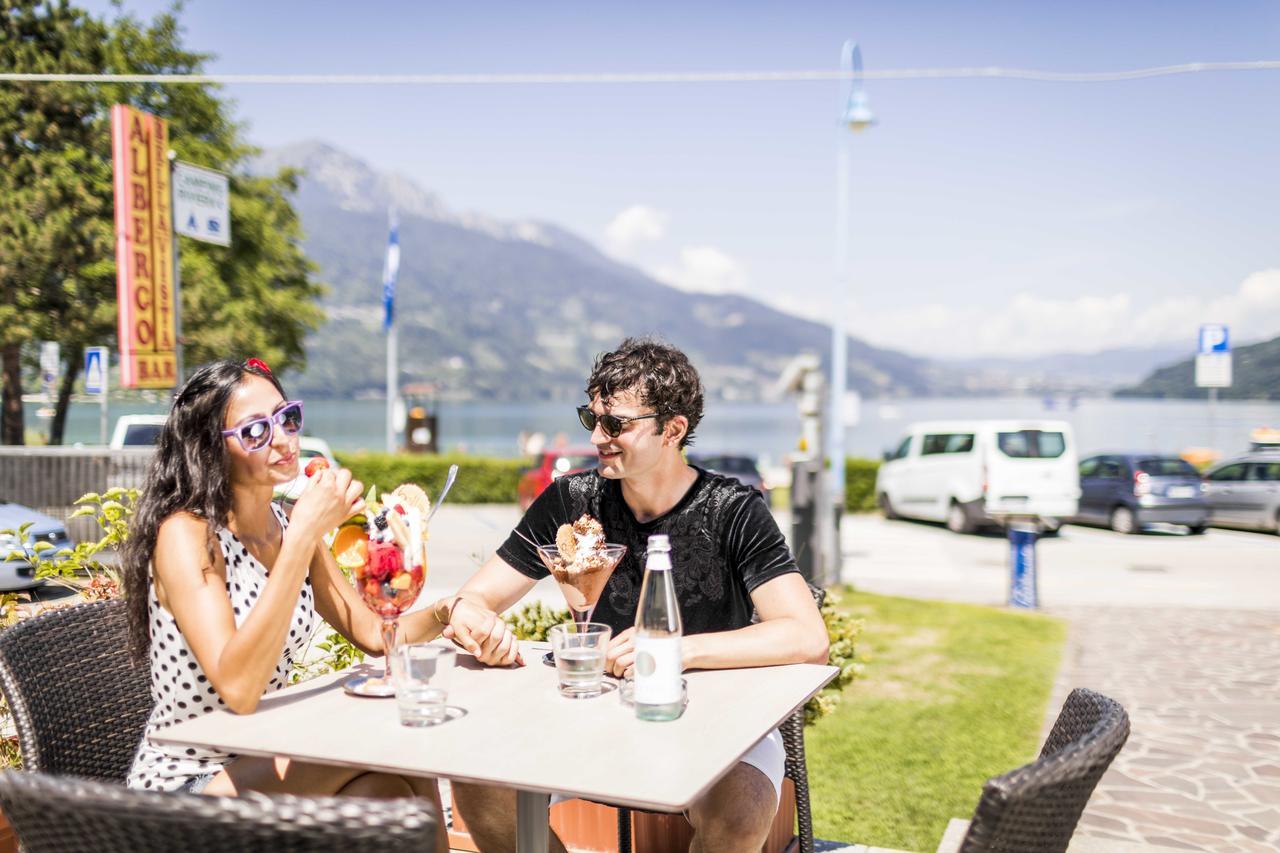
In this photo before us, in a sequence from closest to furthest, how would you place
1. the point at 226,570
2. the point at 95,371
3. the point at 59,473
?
the point at 226,570 < the point at 59,473 < the point at 95,371

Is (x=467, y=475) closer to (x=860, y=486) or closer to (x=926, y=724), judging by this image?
(x=860, y=486)

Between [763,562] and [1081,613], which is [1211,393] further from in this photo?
[763,562]

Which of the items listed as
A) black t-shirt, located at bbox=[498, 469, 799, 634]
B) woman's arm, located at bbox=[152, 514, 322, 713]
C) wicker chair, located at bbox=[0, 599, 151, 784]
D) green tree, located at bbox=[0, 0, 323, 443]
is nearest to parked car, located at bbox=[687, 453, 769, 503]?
green tree, located at bbox=[0, 0, 323, 443]

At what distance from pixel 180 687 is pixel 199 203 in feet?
34.9

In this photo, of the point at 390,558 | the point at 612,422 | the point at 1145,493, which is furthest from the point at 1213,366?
the point at 390,558

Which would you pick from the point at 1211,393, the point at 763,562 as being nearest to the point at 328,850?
the point at 763,562

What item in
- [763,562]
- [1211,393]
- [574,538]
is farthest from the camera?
[1211,393]

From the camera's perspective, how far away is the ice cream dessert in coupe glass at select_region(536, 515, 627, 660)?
7.93 ft

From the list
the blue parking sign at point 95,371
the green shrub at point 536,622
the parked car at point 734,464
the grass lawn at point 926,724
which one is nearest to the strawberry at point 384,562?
the green shrub at point 536,622

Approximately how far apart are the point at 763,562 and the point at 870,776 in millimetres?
2732

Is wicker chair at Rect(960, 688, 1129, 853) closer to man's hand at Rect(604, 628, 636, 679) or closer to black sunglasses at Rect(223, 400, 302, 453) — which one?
man's hand at Rect(604, 628, 636, 679)

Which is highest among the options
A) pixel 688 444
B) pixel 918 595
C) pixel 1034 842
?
→ pixel 688 444

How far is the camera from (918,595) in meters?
10.9

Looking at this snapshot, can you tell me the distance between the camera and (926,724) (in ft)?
19.7
